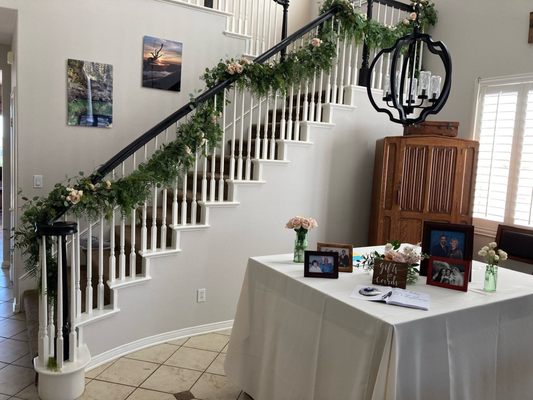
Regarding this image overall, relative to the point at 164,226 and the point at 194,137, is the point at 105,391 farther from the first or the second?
the point at 194,137

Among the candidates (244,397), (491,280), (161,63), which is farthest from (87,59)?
(491,280)

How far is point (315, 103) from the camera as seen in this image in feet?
15.2

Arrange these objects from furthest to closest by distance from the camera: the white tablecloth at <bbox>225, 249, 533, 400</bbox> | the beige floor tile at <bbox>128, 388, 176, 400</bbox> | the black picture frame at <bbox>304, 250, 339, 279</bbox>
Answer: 1. the beige floor tile at <bbox>128, 388, 176, 400</bbox>
2. the black picture frame at <bbox>304, 250, 339, 279</bbox>
3. the white tablecloth at <bbox>225, 249, 533, 400</bbox>

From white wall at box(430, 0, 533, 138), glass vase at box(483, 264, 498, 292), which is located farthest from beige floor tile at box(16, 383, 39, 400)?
white wall at box(430, 0, 533, 138)

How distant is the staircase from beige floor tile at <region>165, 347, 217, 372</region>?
0.88 ft

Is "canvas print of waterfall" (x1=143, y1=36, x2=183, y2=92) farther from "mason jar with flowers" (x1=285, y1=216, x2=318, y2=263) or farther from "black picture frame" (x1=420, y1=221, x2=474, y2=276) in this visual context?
"black picture frame" (x1=420, y1=221, x2=474, y2=276)

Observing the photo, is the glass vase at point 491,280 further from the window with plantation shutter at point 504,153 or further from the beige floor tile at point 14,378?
the beige floor tile at point 14,378

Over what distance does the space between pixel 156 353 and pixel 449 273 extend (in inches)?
89.7

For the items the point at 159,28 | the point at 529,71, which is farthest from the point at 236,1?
the point at 529,71

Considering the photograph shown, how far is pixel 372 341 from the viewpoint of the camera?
6.38 ft

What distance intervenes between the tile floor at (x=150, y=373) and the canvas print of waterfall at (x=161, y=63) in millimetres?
2555

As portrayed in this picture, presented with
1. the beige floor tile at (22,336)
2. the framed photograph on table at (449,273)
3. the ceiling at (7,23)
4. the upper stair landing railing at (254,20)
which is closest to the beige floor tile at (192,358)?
the beige floor tile at (22,336)

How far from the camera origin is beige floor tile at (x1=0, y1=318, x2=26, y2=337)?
12.3 feet

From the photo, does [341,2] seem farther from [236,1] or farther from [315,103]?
[236,1]
